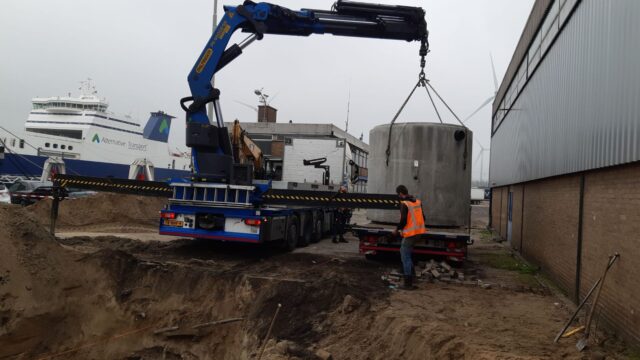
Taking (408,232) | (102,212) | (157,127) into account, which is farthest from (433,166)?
(157,127)

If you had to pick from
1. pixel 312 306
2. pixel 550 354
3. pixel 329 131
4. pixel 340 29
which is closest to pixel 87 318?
pixel 312 306

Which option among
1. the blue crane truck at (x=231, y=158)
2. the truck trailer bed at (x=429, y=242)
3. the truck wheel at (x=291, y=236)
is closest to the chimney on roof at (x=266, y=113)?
the truck wheel at (x=291, y=236)

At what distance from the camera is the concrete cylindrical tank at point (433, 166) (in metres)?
10.7

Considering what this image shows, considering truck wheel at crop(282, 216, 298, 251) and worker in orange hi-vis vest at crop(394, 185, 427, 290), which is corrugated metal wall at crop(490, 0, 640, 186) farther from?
truck wheel at crop(282, 216, 298, 251)

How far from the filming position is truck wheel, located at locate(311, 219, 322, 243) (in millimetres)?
15273

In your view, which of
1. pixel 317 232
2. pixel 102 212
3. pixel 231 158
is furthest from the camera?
pixel 102 212

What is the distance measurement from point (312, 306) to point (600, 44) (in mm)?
5554

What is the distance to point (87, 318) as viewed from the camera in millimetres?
8297

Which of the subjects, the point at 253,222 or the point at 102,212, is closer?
the point at 253,222

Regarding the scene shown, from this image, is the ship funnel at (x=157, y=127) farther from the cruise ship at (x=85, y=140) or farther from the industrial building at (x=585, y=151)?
the industrial building at (x=585, y=151)

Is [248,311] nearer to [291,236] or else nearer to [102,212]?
[291,236]

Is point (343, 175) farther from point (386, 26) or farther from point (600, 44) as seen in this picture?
point (600, 44)

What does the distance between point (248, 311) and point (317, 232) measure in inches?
312

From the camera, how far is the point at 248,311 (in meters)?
7.75
